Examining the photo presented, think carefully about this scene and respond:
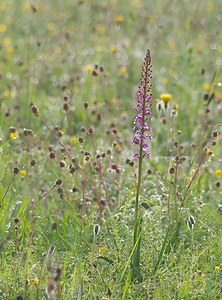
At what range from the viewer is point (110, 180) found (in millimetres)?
3604

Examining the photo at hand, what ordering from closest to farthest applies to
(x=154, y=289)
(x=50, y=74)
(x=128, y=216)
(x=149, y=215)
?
1. (x=154, y=289)
2. (x=128, y=216)
3. (x=149, y=215)
4. (x=50, y=74)

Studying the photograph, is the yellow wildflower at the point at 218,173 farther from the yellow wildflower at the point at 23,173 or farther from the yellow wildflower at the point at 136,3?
the yellow wildflower at the point at 136,3

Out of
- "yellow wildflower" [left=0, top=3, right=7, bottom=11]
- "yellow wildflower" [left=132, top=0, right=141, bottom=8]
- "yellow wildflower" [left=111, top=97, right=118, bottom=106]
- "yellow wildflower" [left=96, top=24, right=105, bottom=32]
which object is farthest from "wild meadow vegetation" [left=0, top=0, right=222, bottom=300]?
"yellow wildflower" [left=132, top=0, right=141, bottom=8]

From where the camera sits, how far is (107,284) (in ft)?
8.52

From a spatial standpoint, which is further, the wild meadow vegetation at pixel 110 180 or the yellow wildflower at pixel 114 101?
the yellow wildflower at pixel 114 101

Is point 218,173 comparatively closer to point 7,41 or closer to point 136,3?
point 7,41

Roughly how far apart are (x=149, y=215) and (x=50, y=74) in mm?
2794

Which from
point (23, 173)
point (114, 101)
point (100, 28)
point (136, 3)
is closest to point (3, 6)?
point (100, 28)

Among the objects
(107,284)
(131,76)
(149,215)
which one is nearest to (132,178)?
(149,215)

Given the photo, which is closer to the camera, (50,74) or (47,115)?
(47,115)

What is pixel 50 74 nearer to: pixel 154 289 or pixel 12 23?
pixel 12 23

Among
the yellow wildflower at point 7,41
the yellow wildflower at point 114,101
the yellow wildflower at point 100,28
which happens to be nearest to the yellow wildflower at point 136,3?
the yellow wildflower at point 100,28

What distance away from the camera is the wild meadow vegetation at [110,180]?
2598mm

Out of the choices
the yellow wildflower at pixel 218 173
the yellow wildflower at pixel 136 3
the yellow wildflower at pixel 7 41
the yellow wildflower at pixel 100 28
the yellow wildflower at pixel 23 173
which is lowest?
the yellow wildflower at pixel 218 173
